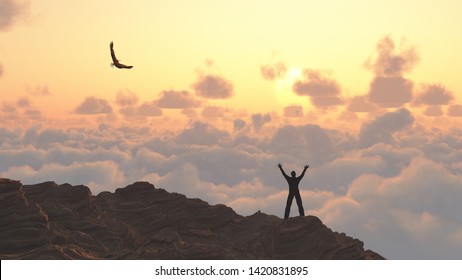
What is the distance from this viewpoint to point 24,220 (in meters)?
45.3

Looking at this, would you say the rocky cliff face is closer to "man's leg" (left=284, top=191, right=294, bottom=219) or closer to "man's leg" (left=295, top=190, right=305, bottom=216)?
"man's leg" (left=284, top=191, right=294, bottom=219)

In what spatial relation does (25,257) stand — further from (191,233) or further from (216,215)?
(216,215)

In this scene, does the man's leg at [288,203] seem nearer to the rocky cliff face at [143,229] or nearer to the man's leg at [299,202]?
the man's leg at [299,202]

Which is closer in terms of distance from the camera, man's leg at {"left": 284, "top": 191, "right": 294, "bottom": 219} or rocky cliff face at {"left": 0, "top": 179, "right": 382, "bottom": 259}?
rocky cliff face at {"left": 0, "top": 179, "right": 382, "bottom": 259}

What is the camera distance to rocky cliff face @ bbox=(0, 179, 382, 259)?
1715 inches

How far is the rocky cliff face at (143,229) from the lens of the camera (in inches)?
1715

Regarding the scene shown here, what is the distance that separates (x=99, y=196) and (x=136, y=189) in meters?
2.79

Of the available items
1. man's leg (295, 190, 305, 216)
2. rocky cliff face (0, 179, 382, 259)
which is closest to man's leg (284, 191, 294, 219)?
man's leg (295, 190, 305, 216)

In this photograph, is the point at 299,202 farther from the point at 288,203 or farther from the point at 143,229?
the point at 143,229

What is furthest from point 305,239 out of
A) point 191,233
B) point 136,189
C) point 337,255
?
point 136,189

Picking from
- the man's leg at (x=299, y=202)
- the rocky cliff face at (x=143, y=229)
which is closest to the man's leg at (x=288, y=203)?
the man's leg at (x=299, y=202)

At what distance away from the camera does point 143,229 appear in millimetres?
50719

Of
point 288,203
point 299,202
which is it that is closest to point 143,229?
point 288,203
